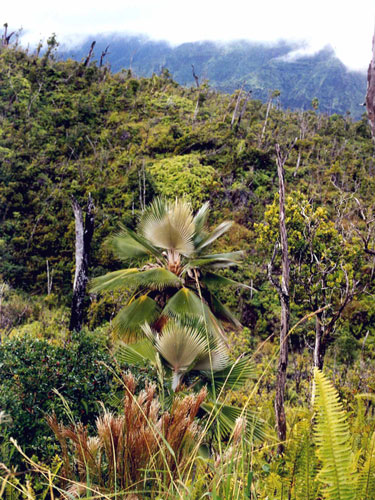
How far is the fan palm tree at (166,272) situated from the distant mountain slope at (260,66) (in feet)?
436

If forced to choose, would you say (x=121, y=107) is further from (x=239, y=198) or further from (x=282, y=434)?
(x=282, y=434)

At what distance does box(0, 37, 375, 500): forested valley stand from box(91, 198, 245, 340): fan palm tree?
4 centimetres

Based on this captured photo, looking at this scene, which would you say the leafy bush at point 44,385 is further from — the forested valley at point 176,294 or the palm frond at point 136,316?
the palm frond at point 136,316

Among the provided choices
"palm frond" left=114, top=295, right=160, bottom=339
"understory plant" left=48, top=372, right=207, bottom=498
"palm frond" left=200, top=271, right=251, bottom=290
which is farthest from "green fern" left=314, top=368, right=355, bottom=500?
"palm frond" left=200, top=271, right=251, bottom=290

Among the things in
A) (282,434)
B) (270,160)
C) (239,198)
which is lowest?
(282,434)

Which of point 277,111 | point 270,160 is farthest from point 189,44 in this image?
point 270,160

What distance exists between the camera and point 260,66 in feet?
535

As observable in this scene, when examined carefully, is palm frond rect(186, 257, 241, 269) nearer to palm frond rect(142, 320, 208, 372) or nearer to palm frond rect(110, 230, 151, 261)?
palm frond rect(110, 230, 151, 261)

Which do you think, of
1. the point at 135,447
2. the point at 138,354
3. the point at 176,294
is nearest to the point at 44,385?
the point at 138,354

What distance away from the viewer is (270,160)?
1997cm

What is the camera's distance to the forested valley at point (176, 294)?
1.27 meters

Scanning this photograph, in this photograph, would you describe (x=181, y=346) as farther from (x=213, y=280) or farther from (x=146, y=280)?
(x=213, y=280)

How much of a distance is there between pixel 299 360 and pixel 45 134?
15682mm

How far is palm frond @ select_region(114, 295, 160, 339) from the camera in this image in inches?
252
